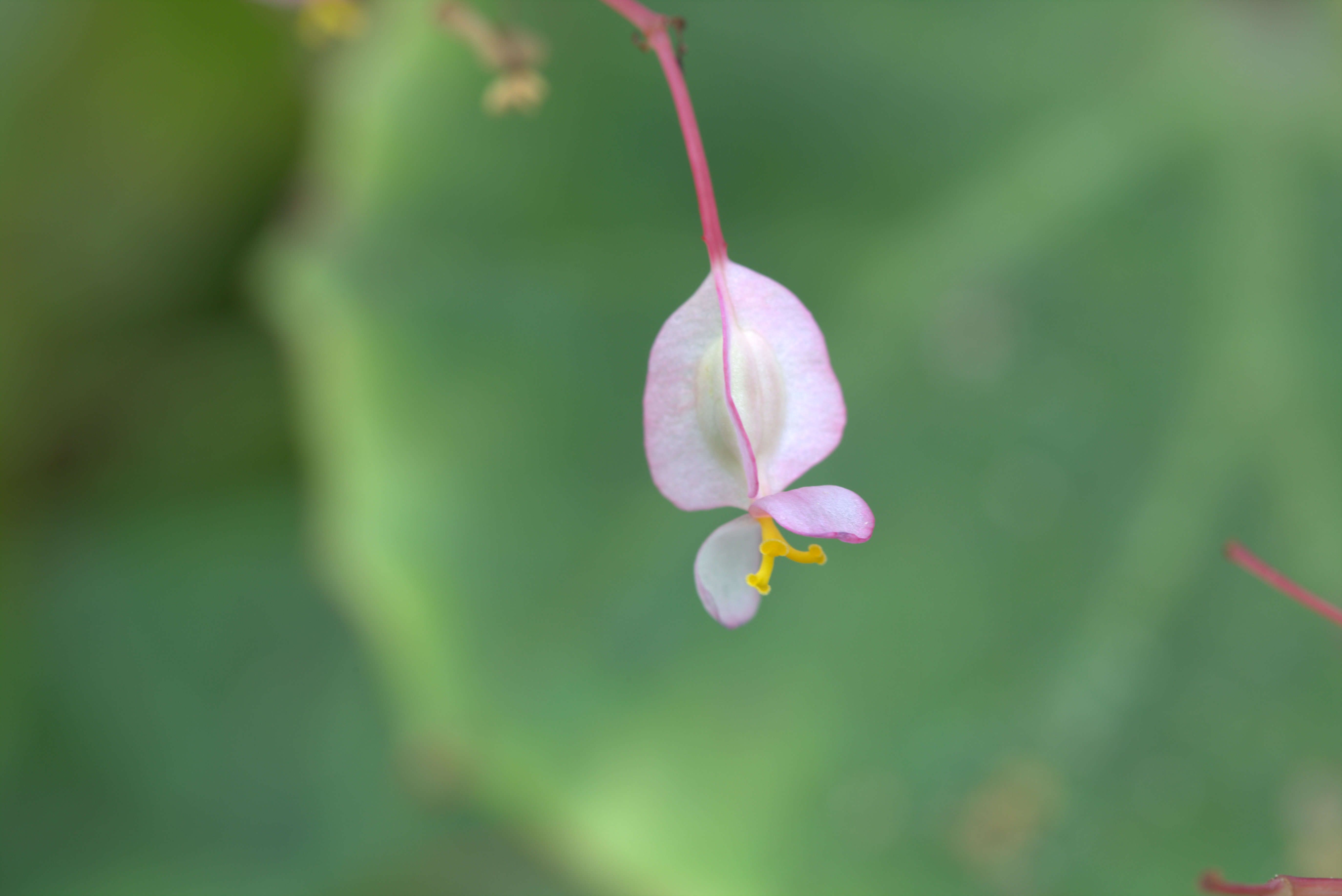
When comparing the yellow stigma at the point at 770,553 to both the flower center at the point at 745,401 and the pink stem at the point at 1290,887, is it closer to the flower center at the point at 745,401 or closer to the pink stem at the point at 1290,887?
the flower center at the point at 745,401

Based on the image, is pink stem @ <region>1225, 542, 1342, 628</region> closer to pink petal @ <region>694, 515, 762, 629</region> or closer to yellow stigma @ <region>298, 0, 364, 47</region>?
pink petal @ <region>694, 515, 762, 629</region>

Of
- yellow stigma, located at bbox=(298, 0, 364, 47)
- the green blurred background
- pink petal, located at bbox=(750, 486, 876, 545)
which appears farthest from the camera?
the green blurred background

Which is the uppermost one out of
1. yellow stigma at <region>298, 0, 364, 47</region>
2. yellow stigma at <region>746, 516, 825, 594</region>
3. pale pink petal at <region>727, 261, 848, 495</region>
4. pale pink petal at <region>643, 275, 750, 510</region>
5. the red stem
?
yellow stigma at <region>298, 0, 364, 47</region>

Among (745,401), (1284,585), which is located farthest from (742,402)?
(1284,585)

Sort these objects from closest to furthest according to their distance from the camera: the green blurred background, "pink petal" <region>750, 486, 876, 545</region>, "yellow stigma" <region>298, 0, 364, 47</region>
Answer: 1. "pink petal" <region>750, 486, 876, 545</region>
2. "yellow stigma" <region>298, 0, 364, 47</region>
3. the green blurred background

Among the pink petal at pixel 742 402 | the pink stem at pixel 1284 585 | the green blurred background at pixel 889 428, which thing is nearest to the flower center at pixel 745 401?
the pink petal at pixel 742 402

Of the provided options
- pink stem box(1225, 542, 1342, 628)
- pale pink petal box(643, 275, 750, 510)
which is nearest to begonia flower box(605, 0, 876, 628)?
pale pink petal box(643, 275, 750, 510)

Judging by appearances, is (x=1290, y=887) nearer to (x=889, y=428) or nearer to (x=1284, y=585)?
(x=1284, y=585)

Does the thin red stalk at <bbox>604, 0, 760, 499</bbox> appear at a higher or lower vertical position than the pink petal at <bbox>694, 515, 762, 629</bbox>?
higher
